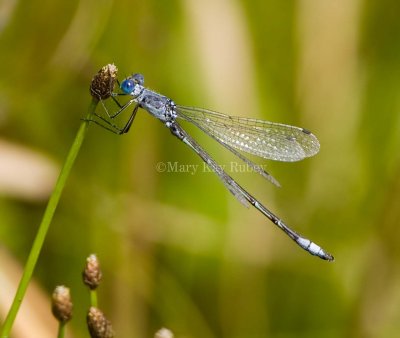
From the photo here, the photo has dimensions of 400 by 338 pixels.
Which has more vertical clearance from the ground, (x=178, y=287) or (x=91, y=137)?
(x=91, y=137)

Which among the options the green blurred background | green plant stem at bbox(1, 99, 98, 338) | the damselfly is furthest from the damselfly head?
green plant stem at bbox(1, 99, 98, 338)

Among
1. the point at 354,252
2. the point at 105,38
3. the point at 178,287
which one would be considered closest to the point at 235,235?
the point at 178,287

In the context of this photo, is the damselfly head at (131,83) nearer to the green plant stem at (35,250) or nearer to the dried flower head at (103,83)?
the dried flower head at (103,83)

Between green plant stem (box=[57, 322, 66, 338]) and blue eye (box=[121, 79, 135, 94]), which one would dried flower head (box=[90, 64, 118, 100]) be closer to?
green plant stem (box=[57, 322, 66, 338])

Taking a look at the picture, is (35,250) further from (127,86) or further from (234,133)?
(234,133)

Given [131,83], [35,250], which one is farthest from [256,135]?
[35,250]

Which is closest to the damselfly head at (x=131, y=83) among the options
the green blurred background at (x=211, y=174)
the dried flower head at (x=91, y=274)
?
the green blurred background at (x=211, y=174)

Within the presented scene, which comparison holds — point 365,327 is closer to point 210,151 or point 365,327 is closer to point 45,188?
point 210,151
